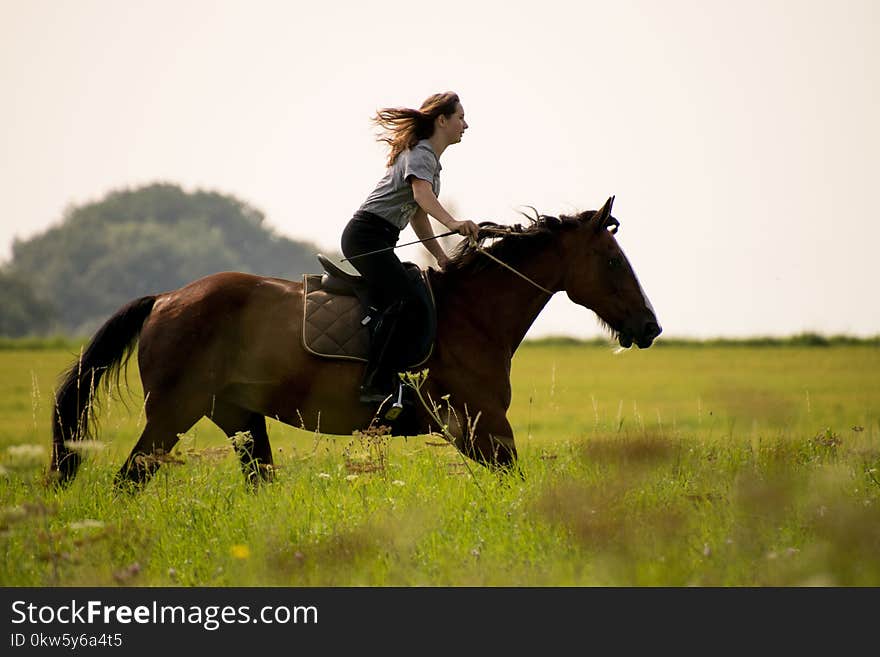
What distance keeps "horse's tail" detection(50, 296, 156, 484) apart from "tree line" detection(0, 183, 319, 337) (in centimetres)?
7416

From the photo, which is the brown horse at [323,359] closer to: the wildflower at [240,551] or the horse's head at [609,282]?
the horse's head at [609,282]

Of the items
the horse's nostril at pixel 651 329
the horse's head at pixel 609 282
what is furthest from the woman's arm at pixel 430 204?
the horse's nostril at pixel 651 329

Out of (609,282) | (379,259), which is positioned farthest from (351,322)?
(609,282)

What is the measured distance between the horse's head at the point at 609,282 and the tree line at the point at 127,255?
7566 centimetres

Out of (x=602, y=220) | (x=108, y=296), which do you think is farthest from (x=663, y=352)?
(x=108, y=296)

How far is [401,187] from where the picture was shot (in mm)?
7469

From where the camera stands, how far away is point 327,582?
5.14 m

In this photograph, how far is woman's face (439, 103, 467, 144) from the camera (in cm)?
756

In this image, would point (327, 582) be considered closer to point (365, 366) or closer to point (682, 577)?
point (682, 577)

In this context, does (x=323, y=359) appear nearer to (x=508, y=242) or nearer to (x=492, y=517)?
(x=508, y=242)

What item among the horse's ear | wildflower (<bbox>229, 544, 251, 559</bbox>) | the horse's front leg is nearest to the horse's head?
the horse's ear

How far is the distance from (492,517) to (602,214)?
261 cm

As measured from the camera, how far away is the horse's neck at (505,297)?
7.62m
